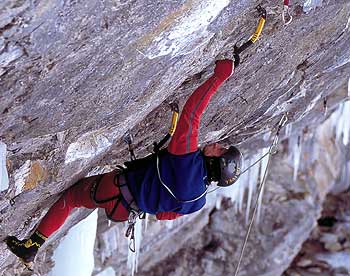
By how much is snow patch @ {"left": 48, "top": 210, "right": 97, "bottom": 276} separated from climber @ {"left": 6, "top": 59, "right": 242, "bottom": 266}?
932 mm

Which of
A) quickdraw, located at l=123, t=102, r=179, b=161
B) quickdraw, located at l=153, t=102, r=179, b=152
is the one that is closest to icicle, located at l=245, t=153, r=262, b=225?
quickdraw, located at l=123, t=102, r=179, b=161

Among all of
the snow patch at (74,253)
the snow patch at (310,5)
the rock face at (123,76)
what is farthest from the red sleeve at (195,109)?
the snow patch at (74,253)

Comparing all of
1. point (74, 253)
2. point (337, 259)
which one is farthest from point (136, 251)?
point (337, 259)

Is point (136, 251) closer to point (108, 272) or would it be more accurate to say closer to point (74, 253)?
point (108, 272)

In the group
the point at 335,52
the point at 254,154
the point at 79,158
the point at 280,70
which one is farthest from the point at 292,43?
the point at 254,154

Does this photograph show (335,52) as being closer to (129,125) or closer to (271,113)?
(271,113)

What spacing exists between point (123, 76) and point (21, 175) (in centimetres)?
75

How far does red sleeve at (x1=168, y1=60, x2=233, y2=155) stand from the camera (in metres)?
2.46

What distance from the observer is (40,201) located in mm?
2969

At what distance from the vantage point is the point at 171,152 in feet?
8.63

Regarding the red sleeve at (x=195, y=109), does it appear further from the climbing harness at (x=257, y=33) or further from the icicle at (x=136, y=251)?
the icicle at (x=136, y=251)

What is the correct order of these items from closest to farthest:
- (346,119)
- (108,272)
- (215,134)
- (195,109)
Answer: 1. (195,109)
2. (215,134)
3. (108,272)
4. (346,119)

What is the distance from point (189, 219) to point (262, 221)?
1.61 metres

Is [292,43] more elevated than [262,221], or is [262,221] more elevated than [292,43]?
[292,43]
